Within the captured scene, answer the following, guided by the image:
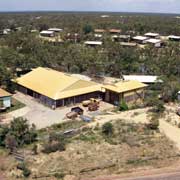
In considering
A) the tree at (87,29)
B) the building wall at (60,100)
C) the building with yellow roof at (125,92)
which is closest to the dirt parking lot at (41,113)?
the building wall at (60,100)

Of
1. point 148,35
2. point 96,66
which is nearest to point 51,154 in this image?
point 96,66

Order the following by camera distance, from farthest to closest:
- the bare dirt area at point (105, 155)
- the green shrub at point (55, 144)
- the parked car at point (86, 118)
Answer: the parked car at point (86, 118) < the green shrub at point (55, 144) < the bare dirt area at point (105, 155)

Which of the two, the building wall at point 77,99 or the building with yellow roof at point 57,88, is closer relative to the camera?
the building wall at point 77,99

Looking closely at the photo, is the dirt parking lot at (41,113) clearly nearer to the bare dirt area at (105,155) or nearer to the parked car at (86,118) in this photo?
the parked car at (86,118)

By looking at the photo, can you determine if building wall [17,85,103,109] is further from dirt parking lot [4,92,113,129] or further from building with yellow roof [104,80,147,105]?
building with yellow roof [104,80,147,105]

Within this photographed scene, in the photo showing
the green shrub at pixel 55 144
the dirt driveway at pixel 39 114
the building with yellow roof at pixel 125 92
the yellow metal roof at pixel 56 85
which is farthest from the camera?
the building with yellow roof at pixel 125 92

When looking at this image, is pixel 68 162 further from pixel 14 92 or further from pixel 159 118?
pixel 14 92

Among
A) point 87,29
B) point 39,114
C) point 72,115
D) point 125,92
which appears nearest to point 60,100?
point 39,114
